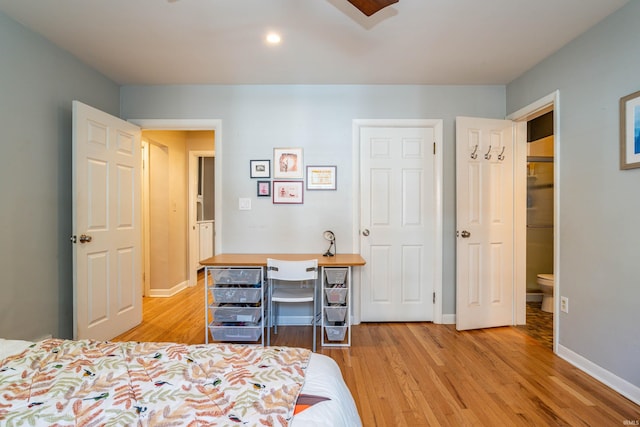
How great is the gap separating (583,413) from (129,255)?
3.61m

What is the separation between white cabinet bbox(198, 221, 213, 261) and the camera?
4539 millimetres

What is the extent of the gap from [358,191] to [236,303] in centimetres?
159

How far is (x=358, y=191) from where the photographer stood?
9.27 ft

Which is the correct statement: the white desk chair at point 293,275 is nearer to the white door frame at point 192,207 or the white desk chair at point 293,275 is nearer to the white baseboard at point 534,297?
the white door frame at point 192,207

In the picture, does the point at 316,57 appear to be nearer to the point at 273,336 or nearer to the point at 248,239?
the point at 248,239

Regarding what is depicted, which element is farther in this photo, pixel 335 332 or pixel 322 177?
pixel 322 177

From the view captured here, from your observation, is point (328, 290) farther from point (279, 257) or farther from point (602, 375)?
point (602, 375)

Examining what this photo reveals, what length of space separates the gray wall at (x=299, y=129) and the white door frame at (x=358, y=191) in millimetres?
55

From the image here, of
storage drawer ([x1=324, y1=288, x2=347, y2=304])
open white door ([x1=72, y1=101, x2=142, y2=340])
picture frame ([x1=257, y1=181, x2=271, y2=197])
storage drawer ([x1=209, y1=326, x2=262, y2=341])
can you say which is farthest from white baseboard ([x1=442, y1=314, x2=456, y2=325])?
Answer: open white door ([x1=72, y1=101, x2=142, y2=340])

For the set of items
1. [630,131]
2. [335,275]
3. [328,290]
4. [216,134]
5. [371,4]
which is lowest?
[328,290]

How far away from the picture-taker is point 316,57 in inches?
91.4

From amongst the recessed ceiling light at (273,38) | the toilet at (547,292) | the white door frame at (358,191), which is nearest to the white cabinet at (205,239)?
the white door frame at (358,191)

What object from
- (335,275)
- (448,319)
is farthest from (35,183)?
(448,319)

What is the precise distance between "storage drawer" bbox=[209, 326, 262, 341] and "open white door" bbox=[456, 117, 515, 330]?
1.95 m
